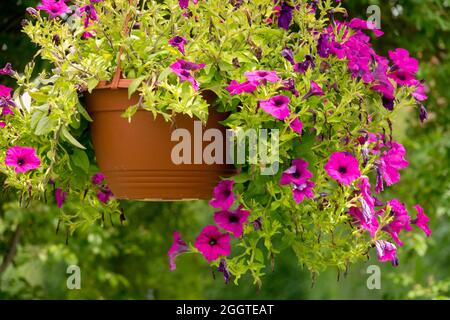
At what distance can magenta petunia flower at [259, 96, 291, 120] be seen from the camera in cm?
175

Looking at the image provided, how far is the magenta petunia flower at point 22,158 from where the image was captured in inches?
74.4

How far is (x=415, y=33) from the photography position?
4.08 meters

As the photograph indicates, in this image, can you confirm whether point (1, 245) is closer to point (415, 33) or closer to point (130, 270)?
point (130, 270)

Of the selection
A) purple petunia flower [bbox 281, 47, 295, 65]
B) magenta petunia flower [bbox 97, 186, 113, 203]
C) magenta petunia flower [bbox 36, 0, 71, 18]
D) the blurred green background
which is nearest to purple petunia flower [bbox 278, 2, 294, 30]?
purple petunia flower [bbox 281, 47, 295, 65]

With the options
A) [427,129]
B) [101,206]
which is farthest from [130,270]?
[101,206]

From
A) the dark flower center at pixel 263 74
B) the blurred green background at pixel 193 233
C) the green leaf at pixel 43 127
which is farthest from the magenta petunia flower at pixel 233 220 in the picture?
the blurred green background at pixel 193 233

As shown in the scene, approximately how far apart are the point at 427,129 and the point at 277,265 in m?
1.59

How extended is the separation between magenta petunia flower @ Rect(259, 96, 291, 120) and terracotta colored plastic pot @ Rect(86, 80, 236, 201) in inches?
7.4

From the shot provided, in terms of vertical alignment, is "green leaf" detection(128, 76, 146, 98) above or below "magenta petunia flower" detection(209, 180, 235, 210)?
above

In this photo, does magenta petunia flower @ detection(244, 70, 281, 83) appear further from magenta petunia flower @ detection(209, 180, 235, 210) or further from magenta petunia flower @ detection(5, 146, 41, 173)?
magenta petunia flower @ detection(5, 146, 41, 173)

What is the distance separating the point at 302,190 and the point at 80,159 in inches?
24.2

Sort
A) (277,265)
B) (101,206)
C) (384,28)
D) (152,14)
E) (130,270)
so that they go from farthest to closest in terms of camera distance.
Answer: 1. (277,265)
2. (130,270)
3. (384,28)
4. (101,206)
5. (152,14)

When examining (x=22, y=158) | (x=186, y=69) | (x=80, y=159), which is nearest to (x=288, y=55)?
(x=186, y=69)
